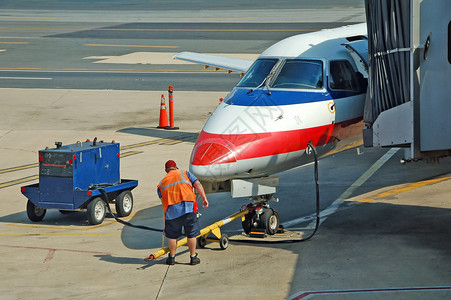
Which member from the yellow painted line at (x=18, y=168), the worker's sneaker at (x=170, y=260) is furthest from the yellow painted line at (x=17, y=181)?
the worker's sneaker at (x=170, y=260)

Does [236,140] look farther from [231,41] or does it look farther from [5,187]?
[231,41]

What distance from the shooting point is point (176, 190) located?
50.9ft

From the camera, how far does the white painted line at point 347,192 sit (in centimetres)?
1884

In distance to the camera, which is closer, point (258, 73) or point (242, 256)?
point (242, 256)

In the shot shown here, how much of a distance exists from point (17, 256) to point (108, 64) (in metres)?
35.0

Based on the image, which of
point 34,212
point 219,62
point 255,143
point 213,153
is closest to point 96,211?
point 34,212

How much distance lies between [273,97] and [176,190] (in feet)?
10.6

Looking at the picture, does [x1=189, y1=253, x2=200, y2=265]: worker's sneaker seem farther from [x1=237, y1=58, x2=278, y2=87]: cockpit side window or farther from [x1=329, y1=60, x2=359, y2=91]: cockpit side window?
[x1=329, y1=60, x2=359, y2=91]: cockpit side window

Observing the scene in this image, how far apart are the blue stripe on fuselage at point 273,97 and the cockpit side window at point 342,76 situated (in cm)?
42

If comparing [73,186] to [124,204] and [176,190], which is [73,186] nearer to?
[124,204]

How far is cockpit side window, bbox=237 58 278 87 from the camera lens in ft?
59.1

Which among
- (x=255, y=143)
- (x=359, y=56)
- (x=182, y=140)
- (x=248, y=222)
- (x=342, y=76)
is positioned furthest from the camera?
(x=182, y=140)

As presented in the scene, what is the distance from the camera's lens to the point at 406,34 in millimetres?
15898

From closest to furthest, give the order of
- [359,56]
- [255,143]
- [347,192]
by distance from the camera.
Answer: [255,143] → [359,56] → [347,192]
